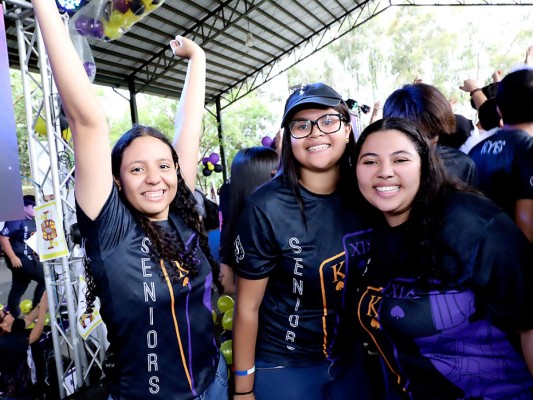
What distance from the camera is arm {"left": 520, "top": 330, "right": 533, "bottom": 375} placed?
1004 millimetres

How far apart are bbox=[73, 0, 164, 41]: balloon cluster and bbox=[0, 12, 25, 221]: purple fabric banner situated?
1.63 feet

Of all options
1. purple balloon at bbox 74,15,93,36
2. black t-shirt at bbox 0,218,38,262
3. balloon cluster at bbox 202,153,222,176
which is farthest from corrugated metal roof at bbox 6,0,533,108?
purple balloon at bbox 74,15,93,36

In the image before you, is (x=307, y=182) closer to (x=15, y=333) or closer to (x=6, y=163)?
(x=6, y=163)

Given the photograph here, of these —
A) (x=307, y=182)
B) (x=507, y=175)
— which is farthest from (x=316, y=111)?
(x=507, y=175)

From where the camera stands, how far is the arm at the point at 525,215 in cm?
151

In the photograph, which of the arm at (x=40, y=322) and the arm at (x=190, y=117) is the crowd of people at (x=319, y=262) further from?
the arm at (x=40, y=322)

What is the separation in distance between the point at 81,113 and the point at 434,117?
1265 mm

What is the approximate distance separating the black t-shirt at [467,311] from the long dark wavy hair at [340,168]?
1.20ft

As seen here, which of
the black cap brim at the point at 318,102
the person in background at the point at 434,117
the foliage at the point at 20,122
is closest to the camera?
the black cap brim at the point at 318,102

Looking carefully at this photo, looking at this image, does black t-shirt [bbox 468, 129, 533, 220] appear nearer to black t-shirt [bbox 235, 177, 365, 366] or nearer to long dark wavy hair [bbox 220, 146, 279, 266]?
black t-shirt [bbox 235, 177, 365, 366]

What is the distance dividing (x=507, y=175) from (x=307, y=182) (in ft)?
3.03

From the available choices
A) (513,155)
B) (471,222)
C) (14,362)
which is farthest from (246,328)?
(14,362)

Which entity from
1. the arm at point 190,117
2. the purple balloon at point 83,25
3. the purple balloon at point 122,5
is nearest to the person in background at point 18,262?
the purple balloon at point 83,25

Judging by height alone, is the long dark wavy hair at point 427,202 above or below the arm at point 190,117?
below
